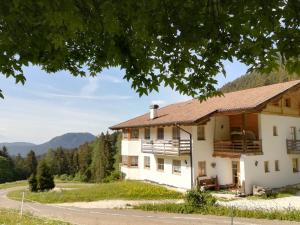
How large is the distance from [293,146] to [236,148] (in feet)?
19.7

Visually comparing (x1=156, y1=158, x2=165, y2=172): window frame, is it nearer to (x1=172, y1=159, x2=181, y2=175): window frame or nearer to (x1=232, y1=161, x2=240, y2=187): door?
(x1=172, y1=159, x2=181, y2=175): window frame

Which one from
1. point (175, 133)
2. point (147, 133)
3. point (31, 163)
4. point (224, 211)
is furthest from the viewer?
point (31, 163)

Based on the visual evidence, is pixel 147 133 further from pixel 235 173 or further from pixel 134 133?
pixel 235 173

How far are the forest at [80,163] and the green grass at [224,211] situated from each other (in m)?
60.7

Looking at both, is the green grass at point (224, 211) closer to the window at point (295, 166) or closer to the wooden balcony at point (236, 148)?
the wooden balcony at point (236, 148)

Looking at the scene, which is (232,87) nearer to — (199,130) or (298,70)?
(199,130)

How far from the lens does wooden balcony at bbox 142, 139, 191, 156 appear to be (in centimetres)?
3072

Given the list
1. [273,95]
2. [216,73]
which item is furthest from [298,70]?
[273,95]

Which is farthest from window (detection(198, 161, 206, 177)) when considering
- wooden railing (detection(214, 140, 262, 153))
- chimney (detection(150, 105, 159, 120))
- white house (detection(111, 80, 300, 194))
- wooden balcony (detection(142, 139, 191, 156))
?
chimney (detection(150, 105, 159, 120))

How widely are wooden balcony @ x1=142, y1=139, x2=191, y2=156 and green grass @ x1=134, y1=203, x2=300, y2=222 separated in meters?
7.37

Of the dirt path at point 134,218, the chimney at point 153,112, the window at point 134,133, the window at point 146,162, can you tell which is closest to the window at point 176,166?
the window at point 146,162

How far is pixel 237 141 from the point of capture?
95.2 feet

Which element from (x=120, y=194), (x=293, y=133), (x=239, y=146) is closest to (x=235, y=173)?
(x=239, y=146)

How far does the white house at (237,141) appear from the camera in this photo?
28844 millimetres
